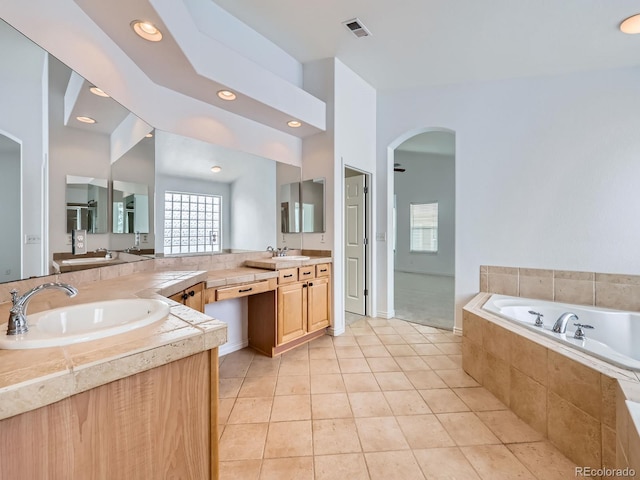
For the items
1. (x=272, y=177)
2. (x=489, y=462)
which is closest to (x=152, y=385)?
(x=489, y=462)

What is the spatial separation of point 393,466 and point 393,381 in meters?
0.84

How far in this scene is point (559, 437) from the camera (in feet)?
5.08

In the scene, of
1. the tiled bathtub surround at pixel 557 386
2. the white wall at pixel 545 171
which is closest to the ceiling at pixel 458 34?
the white wall at pixel 545 171

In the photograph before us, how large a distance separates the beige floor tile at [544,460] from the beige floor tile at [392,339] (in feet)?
4.78

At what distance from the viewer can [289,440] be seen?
160 cm

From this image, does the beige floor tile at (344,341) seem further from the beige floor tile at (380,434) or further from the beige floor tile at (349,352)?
the beige floor tile at (380,434)

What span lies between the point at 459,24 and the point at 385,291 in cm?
294

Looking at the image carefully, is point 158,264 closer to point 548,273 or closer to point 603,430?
point 603,430

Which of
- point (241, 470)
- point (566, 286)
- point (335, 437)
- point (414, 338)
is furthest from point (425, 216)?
point (241, 470)

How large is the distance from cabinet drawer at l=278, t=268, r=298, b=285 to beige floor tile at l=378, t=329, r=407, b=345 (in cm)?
120

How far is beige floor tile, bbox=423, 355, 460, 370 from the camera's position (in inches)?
97.1

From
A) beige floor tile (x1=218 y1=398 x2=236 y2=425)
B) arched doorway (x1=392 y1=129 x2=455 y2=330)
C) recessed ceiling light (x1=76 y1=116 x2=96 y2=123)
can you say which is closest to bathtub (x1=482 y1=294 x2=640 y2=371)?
beige floor tile (x1=218 y1=398 x2=236 y2=425)

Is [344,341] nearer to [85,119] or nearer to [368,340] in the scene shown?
[368,340]

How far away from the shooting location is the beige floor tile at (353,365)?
2416mm
